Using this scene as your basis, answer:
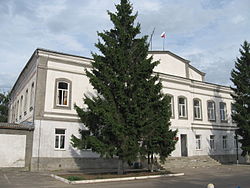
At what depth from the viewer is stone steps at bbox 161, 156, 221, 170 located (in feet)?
81.4

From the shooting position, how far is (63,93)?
73.4 feet

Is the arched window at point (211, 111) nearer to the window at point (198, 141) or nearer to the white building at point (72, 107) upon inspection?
the white building at point (72, 107)

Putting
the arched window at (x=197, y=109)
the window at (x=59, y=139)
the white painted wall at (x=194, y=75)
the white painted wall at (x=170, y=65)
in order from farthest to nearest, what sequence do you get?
the white painted wall at (x=194, y=75) → the arched window at (x=197, y=109) → the white painted wall at (x=170, y=65) → the window at (x=59, y=139)

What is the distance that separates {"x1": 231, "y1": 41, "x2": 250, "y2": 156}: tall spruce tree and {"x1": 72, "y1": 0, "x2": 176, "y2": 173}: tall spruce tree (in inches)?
513

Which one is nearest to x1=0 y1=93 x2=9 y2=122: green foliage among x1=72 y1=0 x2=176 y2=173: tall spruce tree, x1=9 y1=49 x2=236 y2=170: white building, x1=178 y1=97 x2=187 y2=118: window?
x1=9 y1=49 x2=236 y2=170: white building

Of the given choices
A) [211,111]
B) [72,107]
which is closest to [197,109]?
[211,111]

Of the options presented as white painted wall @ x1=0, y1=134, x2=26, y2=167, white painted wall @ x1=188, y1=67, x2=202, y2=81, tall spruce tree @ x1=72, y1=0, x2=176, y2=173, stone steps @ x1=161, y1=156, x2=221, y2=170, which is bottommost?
stone steps @ x1=161, y1=156, x2=221, y2=170

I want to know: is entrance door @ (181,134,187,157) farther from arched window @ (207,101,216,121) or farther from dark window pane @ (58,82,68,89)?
dark window pane @ (58,82,68,89)

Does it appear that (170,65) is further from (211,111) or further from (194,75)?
(211,111)

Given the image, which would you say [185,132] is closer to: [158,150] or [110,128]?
[158,150]

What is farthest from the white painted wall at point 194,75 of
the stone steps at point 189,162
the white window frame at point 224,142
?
the stone steps at point 189,162

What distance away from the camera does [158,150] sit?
16.6m

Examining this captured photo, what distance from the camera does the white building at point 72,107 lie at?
20734 millimetres

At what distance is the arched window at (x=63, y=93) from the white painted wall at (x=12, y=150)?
13.3 feet
